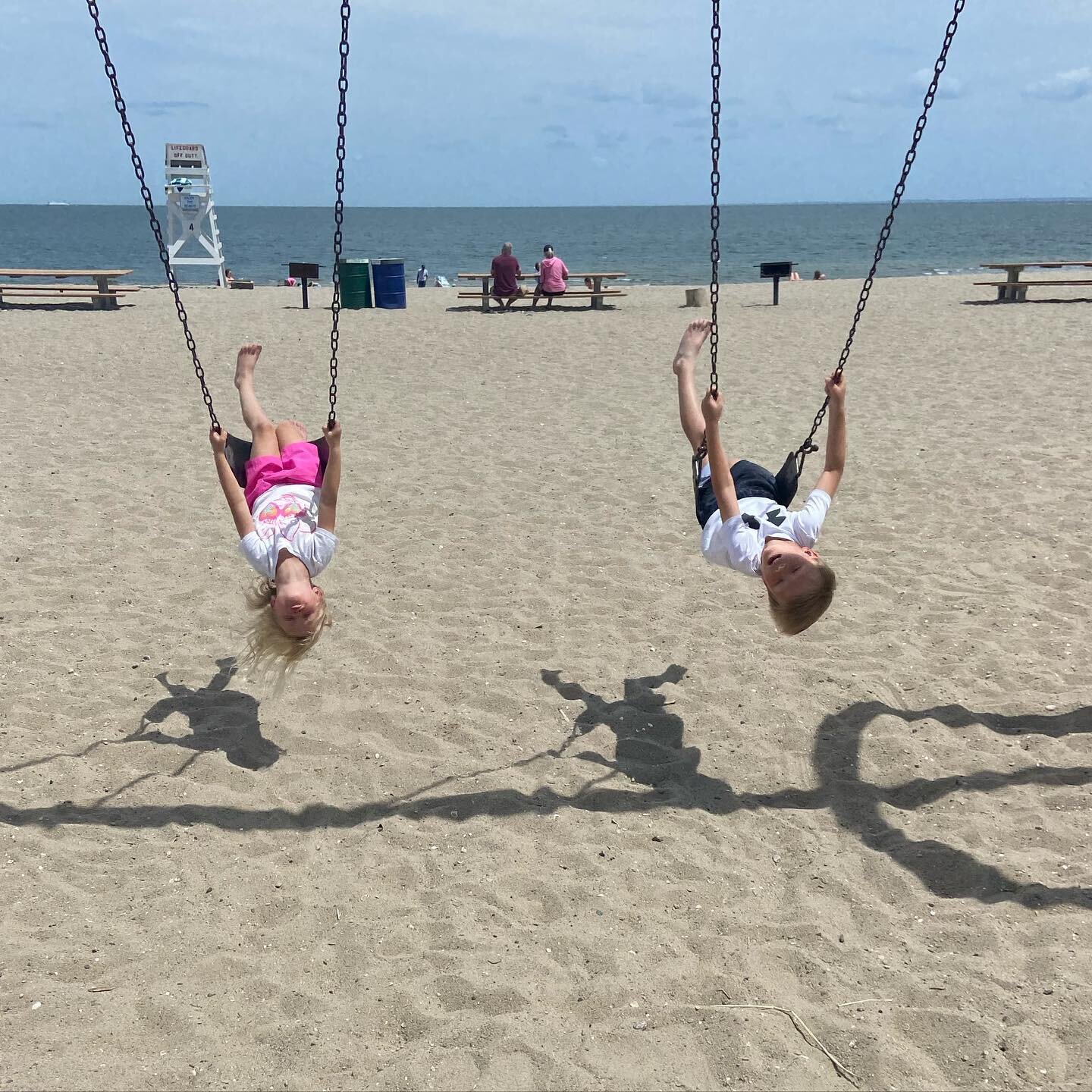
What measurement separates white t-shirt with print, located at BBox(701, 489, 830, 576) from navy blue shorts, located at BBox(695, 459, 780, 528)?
145 mm

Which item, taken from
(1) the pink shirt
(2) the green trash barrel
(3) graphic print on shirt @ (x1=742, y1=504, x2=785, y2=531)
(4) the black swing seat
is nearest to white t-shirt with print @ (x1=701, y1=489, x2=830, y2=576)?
(3) graphic print on shirt @ (x1=742, y1=504, x2=785, y2=531)

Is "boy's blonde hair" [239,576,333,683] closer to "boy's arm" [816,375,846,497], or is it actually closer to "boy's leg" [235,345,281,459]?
"boy's leg" [235,345,281,459]

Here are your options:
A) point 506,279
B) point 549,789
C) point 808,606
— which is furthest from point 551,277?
point 549,789

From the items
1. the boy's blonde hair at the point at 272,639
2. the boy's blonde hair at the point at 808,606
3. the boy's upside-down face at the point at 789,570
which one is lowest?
the boy's blonde hair at the point at 272,639

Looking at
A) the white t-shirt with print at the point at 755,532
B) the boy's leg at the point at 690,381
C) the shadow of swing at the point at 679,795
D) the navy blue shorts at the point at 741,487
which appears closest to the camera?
the shadow of swing at the point at 679,795

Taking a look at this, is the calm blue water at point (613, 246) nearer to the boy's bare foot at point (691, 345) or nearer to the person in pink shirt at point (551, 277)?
the person in pink shirt at point (551, 277)

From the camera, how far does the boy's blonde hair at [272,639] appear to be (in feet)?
13.4

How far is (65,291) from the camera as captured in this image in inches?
696

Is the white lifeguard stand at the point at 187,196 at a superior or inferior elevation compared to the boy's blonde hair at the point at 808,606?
superior

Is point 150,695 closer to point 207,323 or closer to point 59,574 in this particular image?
point 59,574

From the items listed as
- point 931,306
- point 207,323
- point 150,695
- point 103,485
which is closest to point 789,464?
point 150,695

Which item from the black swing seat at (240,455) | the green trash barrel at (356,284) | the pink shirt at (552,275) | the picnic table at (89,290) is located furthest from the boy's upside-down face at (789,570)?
the picnic table at (89,290)

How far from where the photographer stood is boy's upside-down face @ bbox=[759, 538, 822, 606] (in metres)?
3.88

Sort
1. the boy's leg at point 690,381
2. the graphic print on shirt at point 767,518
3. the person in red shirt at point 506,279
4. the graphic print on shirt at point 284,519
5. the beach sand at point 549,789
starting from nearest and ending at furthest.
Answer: the beach sand at point 549,789 < the graphic print on shirt at point 767,518 < the graphic print on shirt at point 284,519 < the boy's leg at point 690,381 < the person in red shirt at point 506,279
